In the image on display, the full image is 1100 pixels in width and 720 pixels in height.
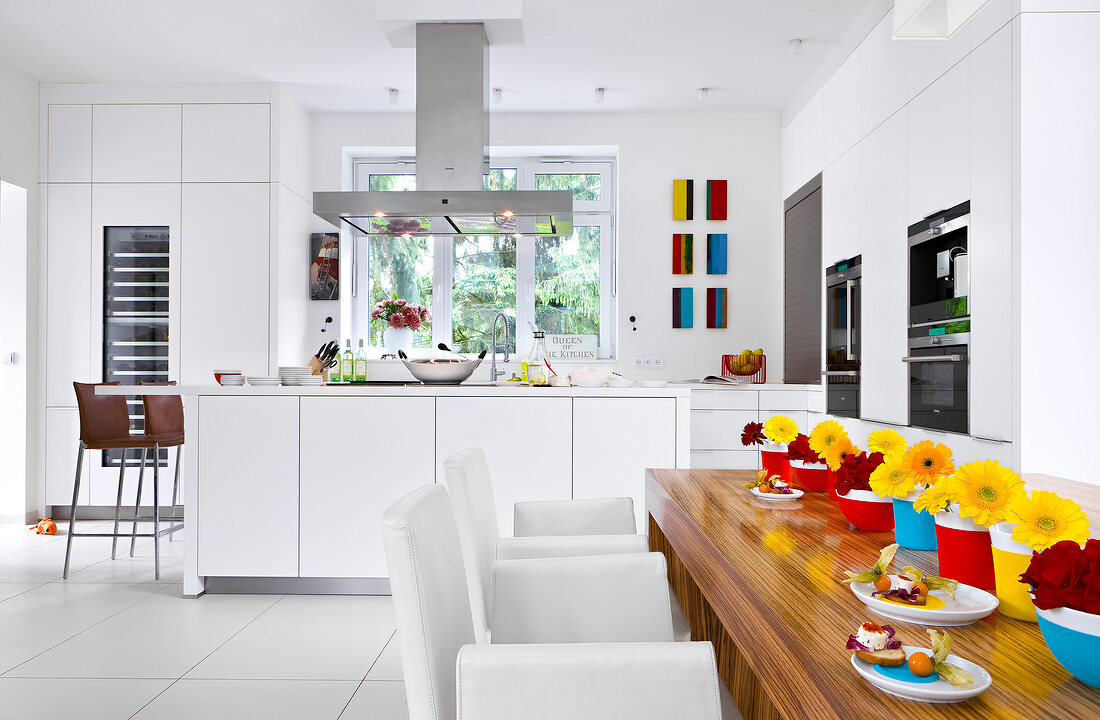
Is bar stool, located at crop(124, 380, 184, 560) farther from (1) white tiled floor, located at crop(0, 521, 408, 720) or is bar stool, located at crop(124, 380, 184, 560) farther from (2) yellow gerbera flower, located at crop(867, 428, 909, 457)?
(2) yellow gerbera flower, located at crop(867, 428, 909, 457)

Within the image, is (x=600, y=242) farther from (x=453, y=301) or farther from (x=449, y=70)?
(x=449, y=70)

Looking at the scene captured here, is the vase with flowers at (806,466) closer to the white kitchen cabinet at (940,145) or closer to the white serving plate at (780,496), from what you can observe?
the white serving plate at (780,496)

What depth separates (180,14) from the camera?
4.14 meters

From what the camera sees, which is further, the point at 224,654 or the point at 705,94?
the point at 705,94

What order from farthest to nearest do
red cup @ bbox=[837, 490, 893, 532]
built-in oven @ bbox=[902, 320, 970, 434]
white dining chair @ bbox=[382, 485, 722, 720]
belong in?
built-in oven @ bbox=[902, 320, 970, 434] < red cup @ bbox=[837, 490, 893, 532] < white dining chair @ bbox=[382, 485, 722, 720]

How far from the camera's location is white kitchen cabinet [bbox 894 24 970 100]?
2.99 metres

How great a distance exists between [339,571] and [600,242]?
3.54 meters

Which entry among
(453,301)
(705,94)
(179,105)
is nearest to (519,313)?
Result: (453,301)

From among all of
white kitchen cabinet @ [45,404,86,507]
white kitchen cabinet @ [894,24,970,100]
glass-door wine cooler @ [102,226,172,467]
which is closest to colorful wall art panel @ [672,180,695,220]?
white kitchen cabinet @ [894,24,970,100]

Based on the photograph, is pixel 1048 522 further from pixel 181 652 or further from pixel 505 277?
pixel 505 277

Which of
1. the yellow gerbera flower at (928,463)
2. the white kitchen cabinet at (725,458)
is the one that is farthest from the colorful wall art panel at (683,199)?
the yellow gerbera flower at (928,463)

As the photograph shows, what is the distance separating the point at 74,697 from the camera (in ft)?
7.68

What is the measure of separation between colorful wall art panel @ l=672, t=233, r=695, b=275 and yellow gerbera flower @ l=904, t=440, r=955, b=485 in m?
4.50

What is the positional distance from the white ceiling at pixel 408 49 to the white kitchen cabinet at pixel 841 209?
2.57 feet
